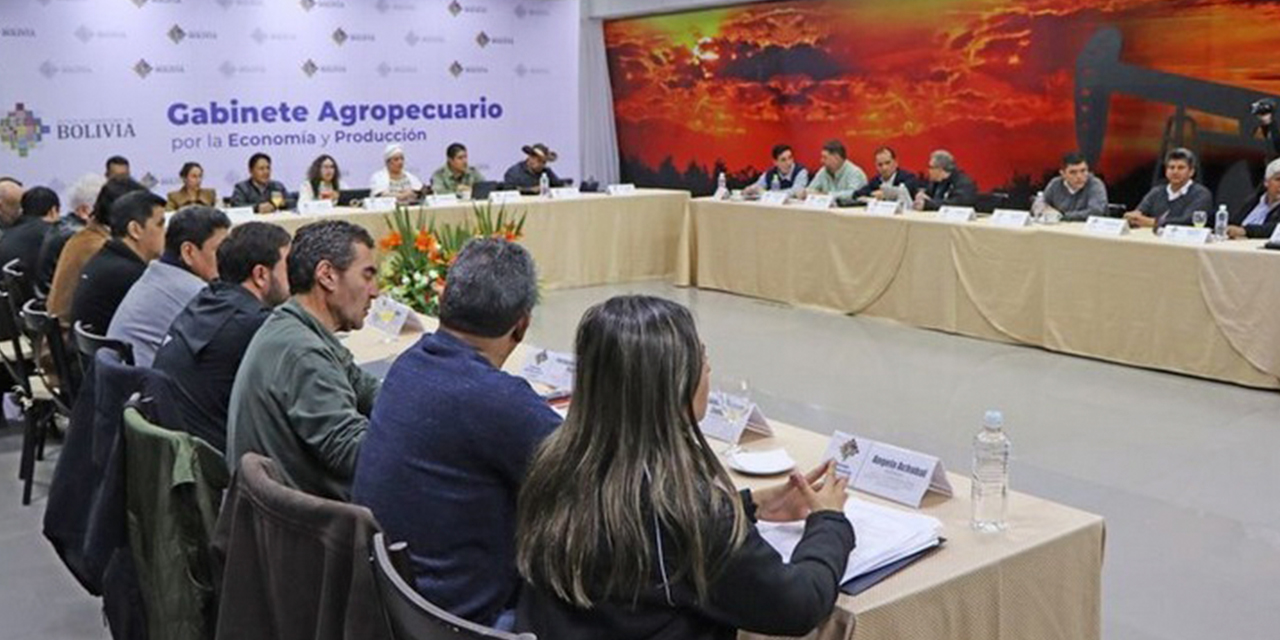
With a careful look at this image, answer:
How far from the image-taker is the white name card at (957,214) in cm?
633

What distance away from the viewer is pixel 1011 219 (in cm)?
612

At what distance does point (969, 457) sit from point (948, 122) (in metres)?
5.73

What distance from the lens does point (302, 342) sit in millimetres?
2145

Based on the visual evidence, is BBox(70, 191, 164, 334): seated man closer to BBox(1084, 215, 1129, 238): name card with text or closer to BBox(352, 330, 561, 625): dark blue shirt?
BBox(352, 330, 561, 625): dark blue shirt

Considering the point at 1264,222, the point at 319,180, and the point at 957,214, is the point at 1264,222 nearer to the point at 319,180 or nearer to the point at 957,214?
the point at 957,214

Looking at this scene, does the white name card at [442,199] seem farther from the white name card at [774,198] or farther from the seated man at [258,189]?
the white name card at [774,198]

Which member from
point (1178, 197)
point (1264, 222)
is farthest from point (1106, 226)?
point (1264, 222)

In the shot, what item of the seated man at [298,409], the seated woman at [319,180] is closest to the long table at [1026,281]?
the seated woman at [319,180]

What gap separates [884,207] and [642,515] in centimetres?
583

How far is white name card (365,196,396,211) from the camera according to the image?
24.1ft

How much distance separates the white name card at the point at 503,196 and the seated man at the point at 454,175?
0.44 meters

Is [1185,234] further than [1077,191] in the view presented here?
No

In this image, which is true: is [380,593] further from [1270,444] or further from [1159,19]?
[1159,19]

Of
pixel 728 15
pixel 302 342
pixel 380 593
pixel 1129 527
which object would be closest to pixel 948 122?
pixel 728 15
